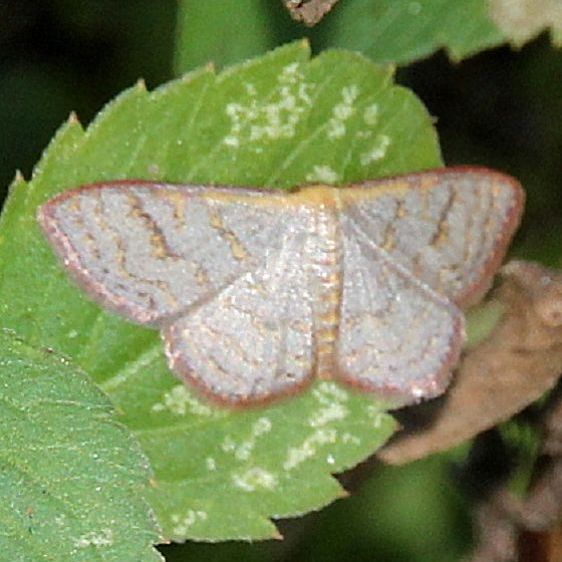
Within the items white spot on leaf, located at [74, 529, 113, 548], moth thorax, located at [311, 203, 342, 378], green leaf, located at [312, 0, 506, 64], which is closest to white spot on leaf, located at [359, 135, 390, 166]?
moth thorax, located at [311, 203, 342, 378]

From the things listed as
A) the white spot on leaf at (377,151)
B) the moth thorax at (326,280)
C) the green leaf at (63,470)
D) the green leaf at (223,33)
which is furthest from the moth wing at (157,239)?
the green leaf at (223,33)

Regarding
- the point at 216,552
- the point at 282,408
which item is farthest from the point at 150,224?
the point at 216,552

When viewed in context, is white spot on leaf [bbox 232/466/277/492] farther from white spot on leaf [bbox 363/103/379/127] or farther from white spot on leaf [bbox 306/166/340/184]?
white spot on leaf [bbox 363/103/379/127]

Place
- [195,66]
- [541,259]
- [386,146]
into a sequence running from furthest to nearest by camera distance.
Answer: [541,259]
[195,66]
[386,146]

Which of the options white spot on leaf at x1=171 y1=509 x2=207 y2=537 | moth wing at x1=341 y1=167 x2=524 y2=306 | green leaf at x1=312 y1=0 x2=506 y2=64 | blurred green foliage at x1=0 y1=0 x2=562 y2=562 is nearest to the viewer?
white spot on leaf at x1=171 y1=509 x2=207 y2=537

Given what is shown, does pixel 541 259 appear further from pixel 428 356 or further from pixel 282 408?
pixel 282 408
